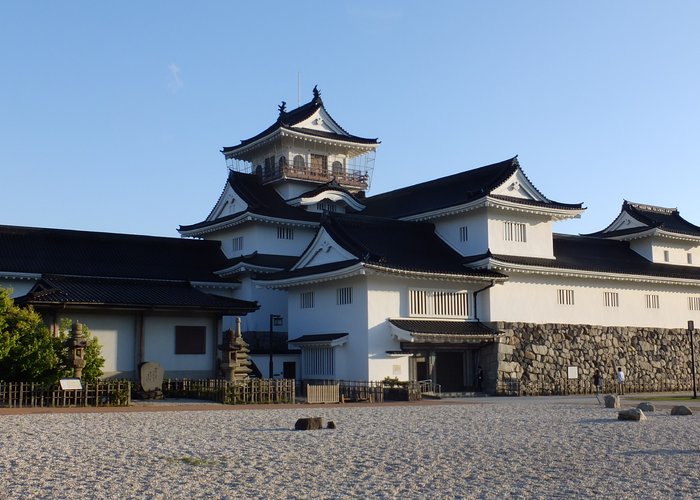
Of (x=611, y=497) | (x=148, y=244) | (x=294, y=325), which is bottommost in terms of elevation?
(x=611, y=497)

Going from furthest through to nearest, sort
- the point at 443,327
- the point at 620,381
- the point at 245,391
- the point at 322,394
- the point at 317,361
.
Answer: the point at 620,381
the point at 317,361
the point at 443,327
the point at 322,394
the point at 245,391

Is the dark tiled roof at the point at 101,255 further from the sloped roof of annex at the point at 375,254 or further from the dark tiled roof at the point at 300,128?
the dark tiled roof at the point at 300,128

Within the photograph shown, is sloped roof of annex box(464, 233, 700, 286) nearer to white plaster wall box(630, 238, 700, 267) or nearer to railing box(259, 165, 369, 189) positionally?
white plaster wall box(630, 238, 700, 267)

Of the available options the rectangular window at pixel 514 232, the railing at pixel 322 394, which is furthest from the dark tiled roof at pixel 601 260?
the railing at pixel 322 394

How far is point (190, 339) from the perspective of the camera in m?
38.9

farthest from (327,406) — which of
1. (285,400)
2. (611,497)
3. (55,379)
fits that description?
(611,497)

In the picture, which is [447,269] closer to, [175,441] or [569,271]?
[569,271]

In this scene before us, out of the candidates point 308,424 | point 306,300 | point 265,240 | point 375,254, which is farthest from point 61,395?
point 265,240

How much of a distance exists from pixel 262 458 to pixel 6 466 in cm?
479

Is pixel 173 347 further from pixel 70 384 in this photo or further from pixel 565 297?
pixel 565 297

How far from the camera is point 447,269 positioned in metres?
41.8

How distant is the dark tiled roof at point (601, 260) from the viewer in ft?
151

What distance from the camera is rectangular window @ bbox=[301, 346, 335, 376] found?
1655 inches

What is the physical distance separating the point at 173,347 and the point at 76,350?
28.1ft
